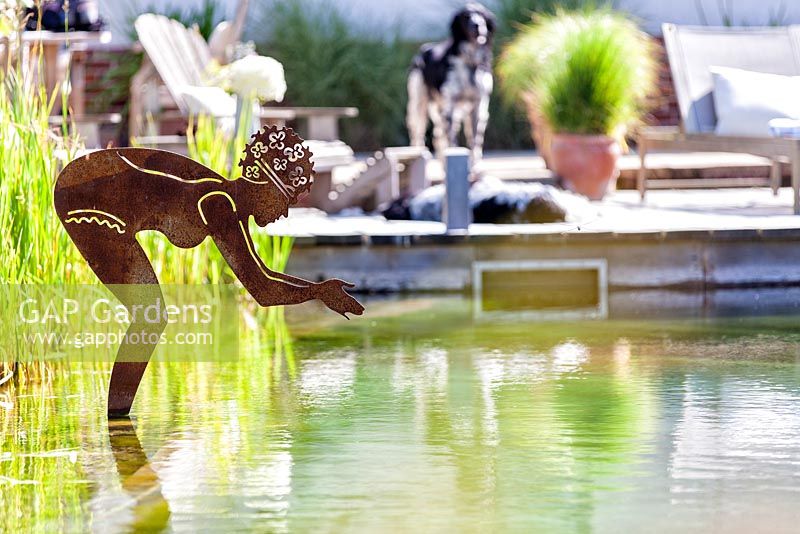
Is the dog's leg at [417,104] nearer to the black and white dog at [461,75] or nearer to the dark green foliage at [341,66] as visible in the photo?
the black and white dog at [461,75]

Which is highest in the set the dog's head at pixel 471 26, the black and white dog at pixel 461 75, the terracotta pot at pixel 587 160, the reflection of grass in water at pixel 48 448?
the dog's head at pixel 471 26

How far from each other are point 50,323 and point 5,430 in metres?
0.93

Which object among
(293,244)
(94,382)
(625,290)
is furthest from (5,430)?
(625,290)

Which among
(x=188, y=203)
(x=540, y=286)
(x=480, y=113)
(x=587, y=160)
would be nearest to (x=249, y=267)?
(x=188, y=203)

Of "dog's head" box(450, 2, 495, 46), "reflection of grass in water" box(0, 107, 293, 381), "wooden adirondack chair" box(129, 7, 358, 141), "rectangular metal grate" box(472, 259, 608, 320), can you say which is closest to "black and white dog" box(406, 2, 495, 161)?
"dog's head" box(450, 2, 495, 46)

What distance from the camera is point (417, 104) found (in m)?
9.32

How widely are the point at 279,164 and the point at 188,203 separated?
0.26m

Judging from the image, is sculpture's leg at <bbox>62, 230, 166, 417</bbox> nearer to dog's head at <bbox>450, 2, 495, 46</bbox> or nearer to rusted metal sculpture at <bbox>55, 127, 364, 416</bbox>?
rusted metal sculpture at <bbox>55, 127, 364, 416</bbox>

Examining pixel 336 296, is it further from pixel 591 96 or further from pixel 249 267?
pixel 591 96

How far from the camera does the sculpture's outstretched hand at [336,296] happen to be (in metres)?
3.97

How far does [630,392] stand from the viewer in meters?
4.56

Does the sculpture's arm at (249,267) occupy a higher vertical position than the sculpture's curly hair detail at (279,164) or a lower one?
lower

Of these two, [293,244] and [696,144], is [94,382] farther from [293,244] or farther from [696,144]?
[696,144]

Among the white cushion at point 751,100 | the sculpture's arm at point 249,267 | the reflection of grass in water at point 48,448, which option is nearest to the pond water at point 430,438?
the reflection of grass in water at point 48,448
